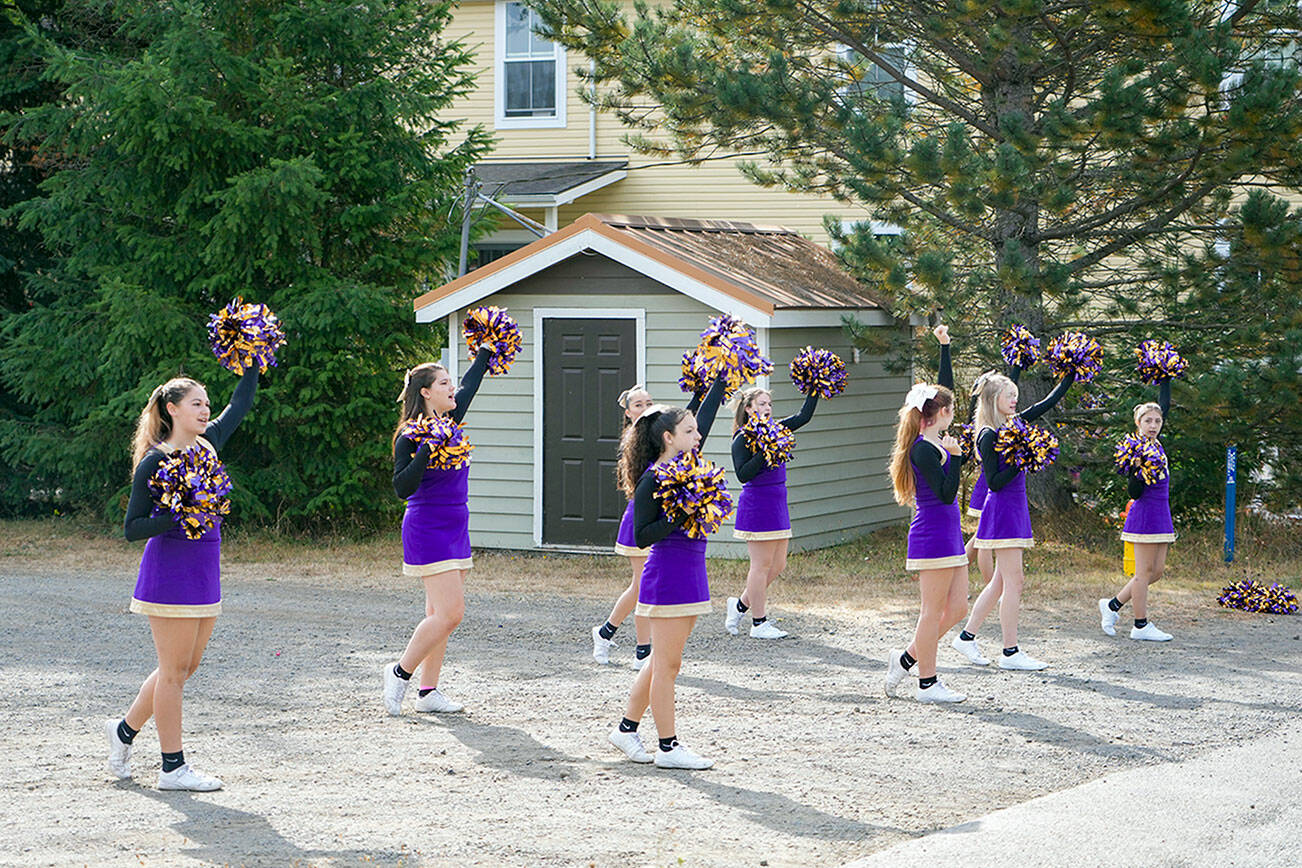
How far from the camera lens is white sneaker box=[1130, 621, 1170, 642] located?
10.0 metres

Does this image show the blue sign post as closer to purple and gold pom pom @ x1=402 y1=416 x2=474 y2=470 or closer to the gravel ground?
the gravel ground

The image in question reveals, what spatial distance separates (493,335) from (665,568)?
2.09 m

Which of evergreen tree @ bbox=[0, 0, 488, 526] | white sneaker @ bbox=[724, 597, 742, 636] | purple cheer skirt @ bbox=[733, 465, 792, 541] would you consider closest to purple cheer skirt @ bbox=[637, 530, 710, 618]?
purple cheer skirt @ bbox=[733, 465, 792, 541]

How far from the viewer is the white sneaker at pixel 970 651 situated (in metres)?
9.25

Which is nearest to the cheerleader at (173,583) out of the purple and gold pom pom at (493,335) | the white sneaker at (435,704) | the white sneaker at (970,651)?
the white sneaker at (435,704)

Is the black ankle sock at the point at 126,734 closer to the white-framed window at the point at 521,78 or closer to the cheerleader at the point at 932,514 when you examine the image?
the cheerleader at the point at 932,514

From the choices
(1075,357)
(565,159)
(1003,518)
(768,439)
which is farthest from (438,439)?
(565,159)

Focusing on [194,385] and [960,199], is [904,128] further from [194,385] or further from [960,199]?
[194,385]

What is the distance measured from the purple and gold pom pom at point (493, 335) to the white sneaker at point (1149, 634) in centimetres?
480

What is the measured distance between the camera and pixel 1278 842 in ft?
18.4

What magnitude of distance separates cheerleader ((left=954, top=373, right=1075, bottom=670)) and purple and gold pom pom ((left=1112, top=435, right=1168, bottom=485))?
0.89 m

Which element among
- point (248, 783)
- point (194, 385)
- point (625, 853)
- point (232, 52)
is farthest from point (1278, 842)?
point (232, 52)

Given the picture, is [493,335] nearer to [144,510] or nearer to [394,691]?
[394,691]

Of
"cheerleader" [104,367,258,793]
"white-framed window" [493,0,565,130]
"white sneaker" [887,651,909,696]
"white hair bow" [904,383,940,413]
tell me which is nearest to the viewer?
"cheerleader" [104,367,258,793]
